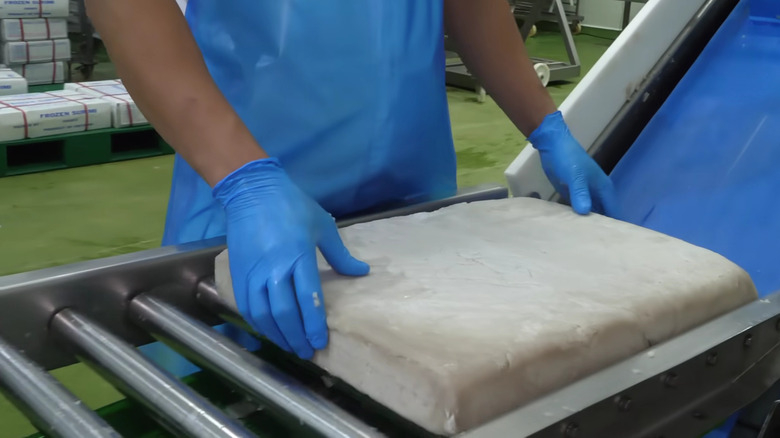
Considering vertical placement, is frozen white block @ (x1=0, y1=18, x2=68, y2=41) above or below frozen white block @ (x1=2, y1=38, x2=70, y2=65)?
above

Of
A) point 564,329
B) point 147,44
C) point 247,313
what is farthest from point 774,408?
point 147,44


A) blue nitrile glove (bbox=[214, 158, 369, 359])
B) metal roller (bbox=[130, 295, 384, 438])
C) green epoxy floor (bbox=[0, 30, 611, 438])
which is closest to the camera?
metal roller (bbox=[130, 295, 384, 438])

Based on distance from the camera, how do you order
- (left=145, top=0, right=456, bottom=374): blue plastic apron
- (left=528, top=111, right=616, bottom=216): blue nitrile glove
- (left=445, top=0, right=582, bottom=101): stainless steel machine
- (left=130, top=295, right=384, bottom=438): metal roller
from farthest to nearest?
1. (left=445, top=0, right=582, bottom=101): stainless steel machine
2. (left=528, top=111, right=616, bottom=216): blue nitrile glove
3. (left=145, top=0, right=456, bottom=374): blue plastic apron
4. (left=130, top=295, right=384, bottom=438): metal roller

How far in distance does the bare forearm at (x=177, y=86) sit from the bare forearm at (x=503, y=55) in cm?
54

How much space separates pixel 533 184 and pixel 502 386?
0.75m

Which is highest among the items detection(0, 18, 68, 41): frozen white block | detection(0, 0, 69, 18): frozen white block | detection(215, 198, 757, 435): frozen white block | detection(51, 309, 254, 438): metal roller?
detection(215, 198, 757, 435): frozen white block

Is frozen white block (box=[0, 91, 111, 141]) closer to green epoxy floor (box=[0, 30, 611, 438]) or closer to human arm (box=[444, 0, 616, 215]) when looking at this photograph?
green epoxy floor (box=[0, 30, 611, 438])

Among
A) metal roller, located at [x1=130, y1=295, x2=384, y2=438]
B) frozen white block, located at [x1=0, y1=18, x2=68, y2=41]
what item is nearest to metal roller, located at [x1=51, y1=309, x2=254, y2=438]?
metal roller, located at [x1=130, y1=295, x2=384, y2=438]

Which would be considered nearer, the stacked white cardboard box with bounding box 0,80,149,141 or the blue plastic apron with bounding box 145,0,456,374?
the blue plastic apron with bounding box 145,0,456,374

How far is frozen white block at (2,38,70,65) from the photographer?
4109 millimetres

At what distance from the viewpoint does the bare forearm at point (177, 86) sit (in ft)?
2.81

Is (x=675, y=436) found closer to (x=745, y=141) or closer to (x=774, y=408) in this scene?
(x=774, y=408)

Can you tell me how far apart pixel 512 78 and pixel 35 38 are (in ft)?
12.1

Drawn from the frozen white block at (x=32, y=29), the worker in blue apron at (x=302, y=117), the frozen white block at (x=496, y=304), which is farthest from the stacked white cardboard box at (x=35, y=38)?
the frozen white block at (x=496, y=304)
